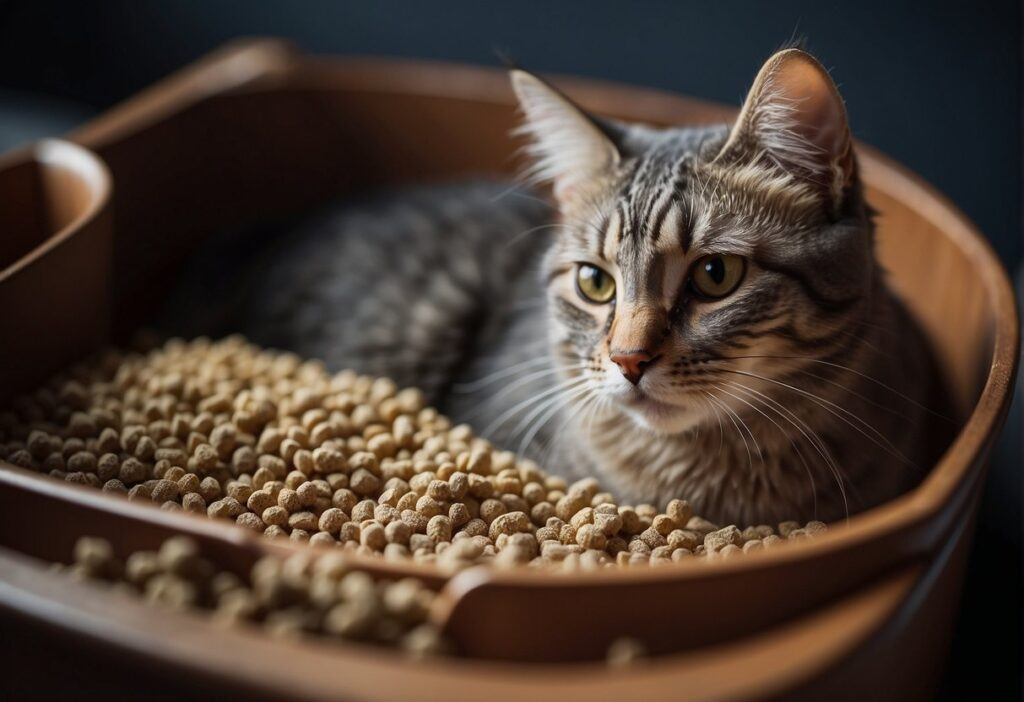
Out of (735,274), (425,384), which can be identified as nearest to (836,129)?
(735,274)

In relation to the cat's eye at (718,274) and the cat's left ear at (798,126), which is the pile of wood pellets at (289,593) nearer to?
the cat's eye at (718,274)

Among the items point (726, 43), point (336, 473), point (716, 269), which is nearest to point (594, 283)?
point (716, 269)

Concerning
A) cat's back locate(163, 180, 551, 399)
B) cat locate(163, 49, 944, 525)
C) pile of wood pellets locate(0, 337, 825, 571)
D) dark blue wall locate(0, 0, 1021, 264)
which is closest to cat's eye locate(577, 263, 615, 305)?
cat locate(163, 49, 944, 525)

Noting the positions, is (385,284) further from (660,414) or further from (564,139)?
(660,414)

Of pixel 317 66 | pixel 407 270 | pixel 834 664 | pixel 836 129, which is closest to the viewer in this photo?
pixel 834 664

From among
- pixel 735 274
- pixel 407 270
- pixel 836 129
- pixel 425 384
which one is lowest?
pixel 425 384

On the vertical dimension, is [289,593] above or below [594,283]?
below

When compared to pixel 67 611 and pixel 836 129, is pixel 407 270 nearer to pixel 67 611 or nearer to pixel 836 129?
pixel 836 129
